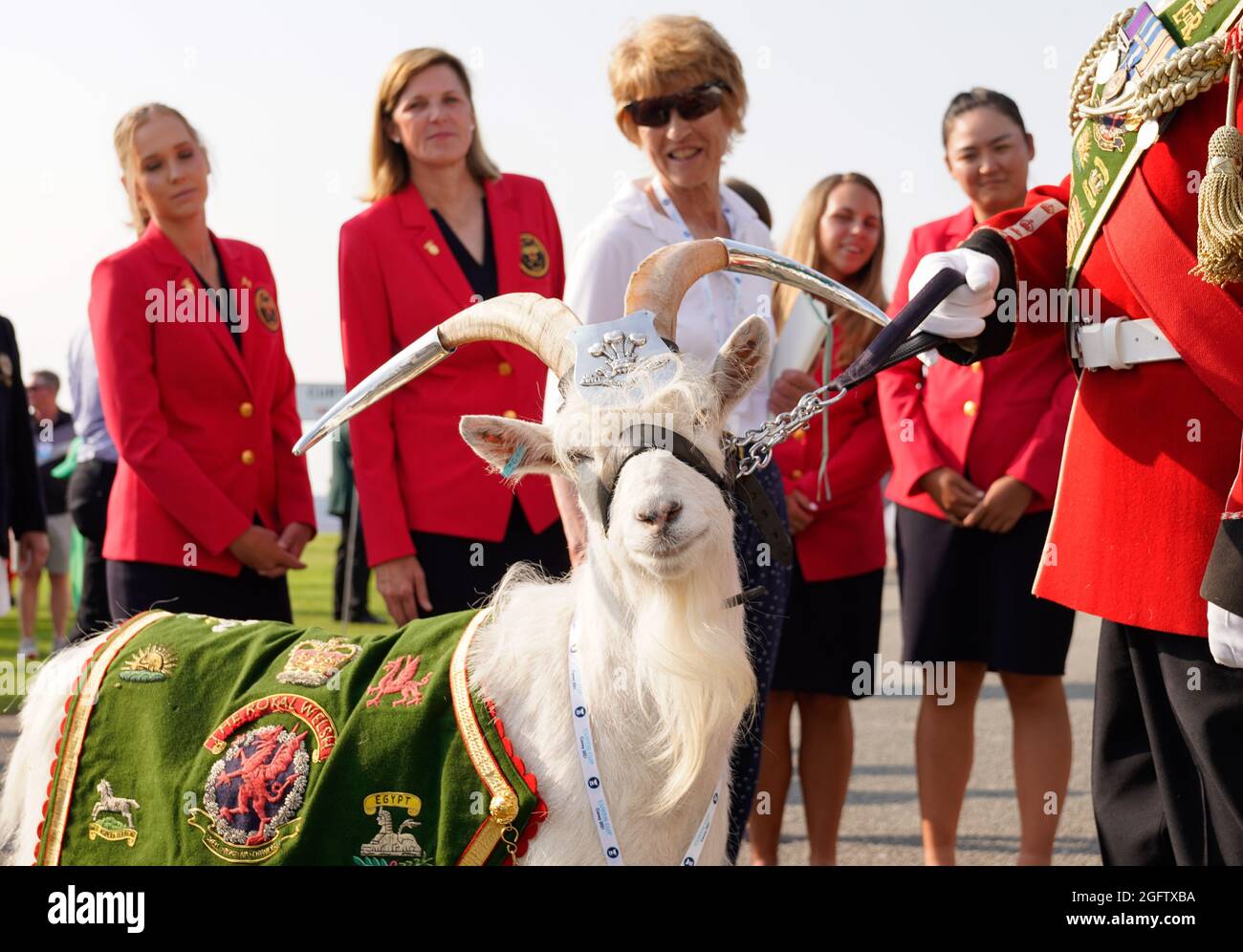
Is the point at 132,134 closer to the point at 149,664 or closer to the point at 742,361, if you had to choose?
the point at 149,664

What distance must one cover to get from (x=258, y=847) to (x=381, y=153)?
8.70ft

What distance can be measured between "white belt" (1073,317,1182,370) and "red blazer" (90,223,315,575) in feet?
9.61

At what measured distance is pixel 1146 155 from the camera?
3.14 metres

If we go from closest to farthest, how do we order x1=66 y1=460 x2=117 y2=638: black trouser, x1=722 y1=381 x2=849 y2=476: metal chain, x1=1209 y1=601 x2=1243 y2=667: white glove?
1. x1=1209 y1=601 x2=1243 y2=667: white glove
2. x1=722 y1=381 x2=849 y2=476: metal chain
3. x1=66 y1=460 x2=117 y2=638: black trouser

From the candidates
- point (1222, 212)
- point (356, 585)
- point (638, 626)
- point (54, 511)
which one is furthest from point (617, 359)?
point (356, 585)

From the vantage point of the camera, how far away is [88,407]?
7867mm

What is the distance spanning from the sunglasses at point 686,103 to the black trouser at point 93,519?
393cm

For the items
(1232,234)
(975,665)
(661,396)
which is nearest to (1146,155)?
(1232,234)

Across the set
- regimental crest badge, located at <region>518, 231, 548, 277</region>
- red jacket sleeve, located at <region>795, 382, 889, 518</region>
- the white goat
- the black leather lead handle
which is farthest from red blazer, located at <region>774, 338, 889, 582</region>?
the black leather lead handle

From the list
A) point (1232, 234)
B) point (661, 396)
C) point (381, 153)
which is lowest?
point (661, 396)

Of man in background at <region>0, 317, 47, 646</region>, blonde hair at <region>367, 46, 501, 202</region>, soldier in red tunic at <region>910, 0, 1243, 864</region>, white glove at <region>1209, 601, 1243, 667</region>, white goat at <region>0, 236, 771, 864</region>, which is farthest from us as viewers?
man in background at <region>0, 317, 47, 646</region>

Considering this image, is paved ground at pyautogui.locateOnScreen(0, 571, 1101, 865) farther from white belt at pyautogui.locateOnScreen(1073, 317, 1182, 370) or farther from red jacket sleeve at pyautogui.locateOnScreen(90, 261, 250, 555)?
white belt at pyautogui.locateOnScreen(1073, 317, 1182, 370)

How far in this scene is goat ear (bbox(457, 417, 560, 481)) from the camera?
11.6 ft

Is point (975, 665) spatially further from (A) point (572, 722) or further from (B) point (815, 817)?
(A) point (572, 722)
